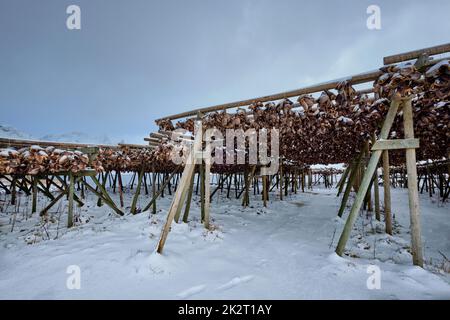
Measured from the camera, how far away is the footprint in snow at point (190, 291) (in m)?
2.77

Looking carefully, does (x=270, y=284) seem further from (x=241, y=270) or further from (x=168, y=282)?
(x=168, y=282)

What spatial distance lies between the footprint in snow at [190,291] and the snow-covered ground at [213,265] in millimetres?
14

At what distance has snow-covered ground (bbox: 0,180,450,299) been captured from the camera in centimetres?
285

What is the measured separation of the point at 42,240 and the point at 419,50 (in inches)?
358

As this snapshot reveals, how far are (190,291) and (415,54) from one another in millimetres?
5060

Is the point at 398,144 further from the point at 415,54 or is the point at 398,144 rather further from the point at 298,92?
the point at 298,92

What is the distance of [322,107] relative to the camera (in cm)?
445

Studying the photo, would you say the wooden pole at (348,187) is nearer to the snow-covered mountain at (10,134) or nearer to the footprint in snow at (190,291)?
the footprint in snow at (190,291)

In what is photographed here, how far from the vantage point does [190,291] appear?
2.88m

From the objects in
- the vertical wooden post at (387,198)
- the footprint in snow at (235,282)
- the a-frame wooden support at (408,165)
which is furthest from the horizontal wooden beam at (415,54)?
the footprint in snow at (235,282)

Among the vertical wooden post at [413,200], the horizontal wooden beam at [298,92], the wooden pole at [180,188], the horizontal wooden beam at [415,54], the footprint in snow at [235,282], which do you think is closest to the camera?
the footprint in snow at [235,282]

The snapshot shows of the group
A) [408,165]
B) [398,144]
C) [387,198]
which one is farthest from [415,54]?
[387,198]

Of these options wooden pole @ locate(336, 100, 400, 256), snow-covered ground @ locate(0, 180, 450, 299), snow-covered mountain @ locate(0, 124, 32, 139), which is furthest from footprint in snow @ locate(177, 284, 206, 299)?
snow-covered mountain @ locate(0, 124, 32, 139)

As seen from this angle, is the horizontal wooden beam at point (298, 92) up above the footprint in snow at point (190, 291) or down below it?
above
